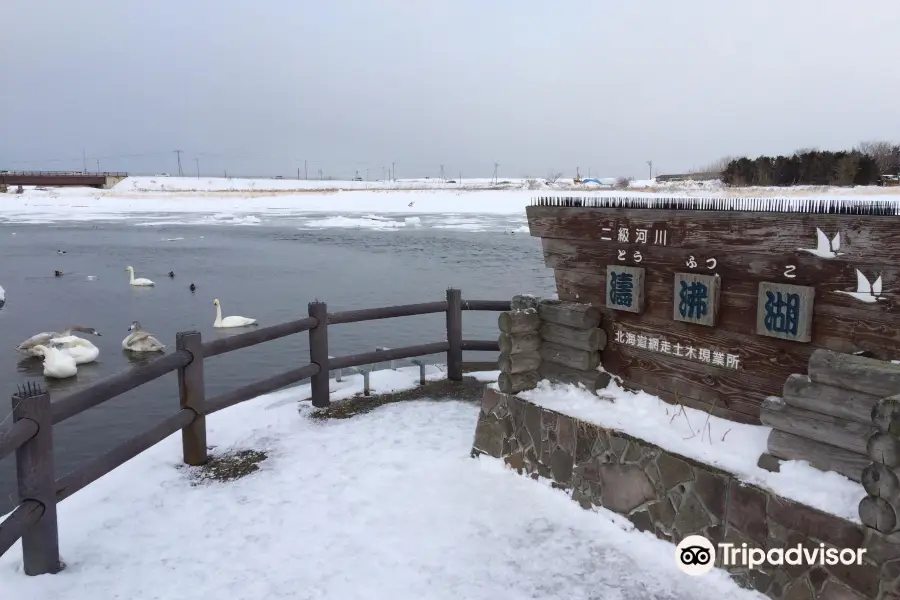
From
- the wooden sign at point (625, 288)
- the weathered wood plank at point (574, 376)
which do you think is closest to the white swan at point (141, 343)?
the weathered wood plank at point (574, 376)

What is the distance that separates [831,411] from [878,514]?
605mm

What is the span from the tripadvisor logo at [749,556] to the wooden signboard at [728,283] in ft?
2.99

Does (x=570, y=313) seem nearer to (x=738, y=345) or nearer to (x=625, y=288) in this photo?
(x=625, y=288)

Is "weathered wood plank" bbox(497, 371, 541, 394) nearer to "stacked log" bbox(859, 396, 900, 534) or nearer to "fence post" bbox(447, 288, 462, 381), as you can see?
"fence post" bbox(447, 288, 462, 381)

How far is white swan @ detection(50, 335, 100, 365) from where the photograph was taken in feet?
39.1

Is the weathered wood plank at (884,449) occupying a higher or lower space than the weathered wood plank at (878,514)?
higher

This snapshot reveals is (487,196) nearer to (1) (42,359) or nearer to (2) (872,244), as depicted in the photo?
(1) (42,359)

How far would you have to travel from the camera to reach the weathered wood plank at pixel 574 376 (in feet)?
18.1

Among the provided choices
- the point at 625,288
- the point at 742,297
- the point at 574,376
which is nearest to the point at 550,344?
the point at 574,376

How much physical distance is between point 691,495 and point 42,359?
12.0m

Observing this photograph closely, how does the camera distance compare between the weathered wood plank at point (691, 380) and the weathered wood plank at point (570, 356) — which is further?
the weathered wood plank at point (570, 356)

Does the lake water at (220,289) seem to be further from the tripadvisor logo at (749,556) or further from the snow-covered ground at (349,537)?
the tripadvisor logo at (749,556)

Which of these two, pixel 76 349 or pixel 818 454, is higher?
pixel 818 454

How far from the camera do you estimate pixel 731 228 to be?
4512mm
